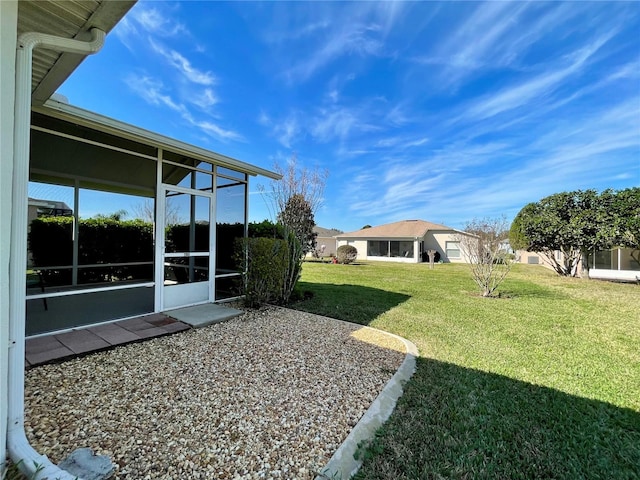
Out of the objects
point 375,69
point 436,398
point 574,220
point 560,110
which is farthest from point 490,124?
point 436,398

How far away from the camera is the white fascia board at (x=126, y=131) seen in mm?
3732

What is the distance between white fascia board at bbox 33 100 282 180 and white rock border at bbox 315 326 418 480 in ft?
17.1

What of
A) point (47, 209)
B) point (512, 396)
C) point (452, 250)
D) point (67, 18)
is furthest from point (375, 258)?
point (67, 18)

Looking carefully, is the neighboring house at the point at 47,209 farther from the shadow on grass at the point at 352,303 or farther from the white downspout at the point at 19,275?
the white downspout at the point at 19,275

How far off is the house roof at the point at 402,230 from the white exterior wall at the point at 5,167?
2599cm

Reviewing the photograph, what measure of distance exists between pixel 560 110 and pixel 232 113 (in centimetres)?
1374

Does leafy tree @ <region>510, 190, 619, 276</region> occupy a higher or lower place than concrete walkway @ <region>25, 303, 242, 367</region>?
higher

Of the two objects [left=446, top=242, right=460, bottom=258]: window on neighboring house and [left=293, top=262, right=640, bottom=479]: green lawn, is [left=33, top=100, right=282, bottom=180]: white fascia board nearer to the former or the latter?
[left=293, top=262, right=640, bottom=479]: green lawn

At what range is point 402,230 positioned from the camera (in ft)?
90.3

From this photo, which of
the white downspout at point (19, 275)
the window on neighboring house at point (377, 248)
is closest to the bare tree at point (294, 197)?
the white downspout at point (19, 275)

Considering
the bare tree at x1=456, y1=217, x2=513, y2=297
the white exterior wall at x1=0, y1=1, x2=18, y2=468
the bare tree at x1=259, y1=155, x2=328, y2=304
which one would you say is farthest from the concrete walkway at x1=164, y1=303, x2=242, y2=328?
the bare tree at x1=456, y1=217, x2=513, y2=297

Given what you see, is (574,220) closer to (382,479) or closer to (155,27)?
(382,479)

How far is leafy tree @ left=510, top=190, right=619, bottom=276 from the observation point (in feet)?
40.5

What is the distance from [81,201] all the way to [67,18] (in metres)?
7.38
